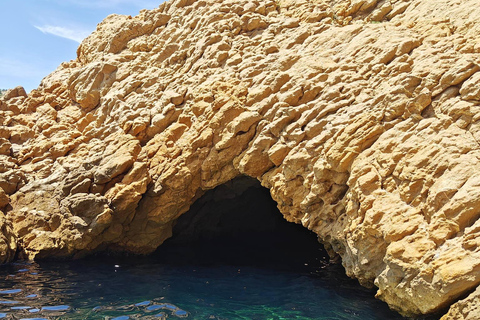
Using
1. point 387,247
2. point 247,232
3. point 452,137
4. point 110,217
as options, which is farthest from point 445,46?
point 247,232

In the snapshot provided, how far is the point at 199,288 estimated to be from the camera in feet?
42.3

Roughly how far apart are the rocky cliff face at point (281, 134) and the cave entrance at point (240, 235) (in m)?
2.89

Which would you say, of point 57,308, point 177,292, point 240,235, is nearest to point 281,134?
point 177,292

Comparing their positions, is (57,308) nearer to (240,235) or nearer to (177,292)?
(177,292)

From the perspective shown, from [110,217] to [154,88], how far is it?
6.17m

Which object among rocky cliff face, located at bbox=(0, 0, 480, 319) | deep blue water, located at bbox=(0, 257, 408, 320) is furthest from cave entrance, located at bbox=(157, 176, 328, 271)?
rocky cliff face, located at bbox=(0, 0, 480, 319)

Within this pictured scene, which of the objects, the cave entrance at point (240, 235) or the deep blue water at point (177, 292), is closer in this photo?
the deep blue water at point (177, 292)

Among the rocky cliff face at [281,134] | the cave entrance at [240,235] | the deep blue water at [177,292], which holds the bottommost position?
the deep blue water at [177,292]

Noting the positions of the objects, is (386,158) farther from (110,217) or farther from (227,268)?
(110,217)

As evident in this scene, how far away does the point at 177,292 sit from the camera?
12.4m

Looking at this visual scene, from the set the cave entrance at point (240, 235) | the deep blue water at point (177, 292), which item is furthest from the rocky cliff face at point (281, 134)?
the cave entrance at point (240, 235)

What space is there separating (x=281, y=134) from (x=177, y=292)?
624cm

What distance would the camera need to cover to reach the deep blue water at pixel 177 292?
1051 cm

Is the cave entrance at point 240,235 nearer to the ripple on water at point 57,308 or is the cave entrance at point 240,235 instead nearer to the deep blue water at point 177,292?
the deep blue water at point 177,292
